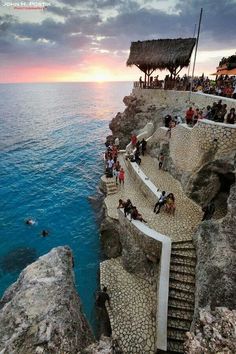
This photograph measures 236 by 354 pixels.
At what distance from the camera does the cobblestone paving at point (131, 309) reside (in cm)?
1070

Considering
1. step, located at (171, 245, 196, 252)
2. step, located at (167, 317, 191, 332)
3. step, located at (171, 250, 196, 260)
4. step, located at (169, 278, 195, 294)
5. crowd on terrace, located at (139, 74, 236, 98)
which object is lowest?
step, located at (167, 317, 191, 332)

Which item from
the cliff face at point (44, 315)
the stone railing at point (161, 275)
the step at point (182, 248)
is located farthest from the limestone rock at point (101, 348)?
the step at point (182, 248)

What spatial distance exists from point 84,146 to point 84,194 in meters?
22.4

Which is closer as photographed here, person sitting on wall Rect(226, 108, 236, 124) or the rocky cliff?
the rocky cliff

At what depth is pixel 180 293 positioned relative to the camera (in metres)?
11.7

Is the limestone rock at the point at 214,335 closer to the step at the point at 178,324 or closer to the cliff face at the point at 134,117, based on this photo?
the step at the point at 178,324

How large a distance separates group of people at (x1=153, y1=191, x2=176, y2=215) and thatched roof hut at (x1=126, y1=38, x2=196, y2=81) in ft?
69.4

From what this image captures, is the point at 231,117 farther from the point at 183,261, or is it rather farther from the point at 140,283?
the point at 140,283

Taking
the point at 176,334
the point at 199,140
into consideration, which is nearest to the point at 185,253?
the point at 176,334

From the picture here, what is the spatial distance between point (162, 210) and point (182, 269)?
4691 mm

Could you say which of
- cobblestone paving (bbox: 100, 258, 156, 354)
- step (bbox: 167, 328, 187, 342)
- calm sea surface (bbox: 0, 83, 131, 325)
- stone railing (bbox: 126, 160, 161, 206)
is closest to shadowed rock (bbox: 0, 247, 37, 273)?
calm sea surface (bbox: 0, 83, 131, 325)

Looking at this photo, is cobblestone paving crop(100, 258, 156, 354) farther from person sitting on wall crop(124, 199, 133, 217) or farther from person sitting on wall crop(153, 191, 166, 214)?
person sitting on wall crop(153, 191, 166, 214)

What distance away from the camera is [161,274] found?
12.0 meters

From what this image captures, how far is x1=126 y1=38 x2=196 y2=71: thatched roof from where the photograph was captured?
2920 centimetres
